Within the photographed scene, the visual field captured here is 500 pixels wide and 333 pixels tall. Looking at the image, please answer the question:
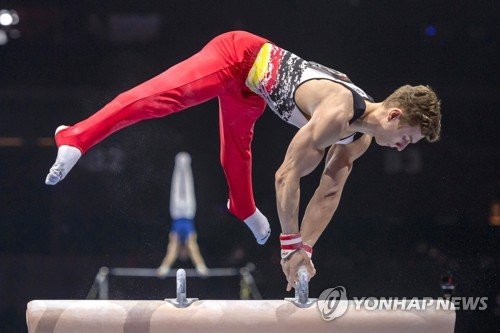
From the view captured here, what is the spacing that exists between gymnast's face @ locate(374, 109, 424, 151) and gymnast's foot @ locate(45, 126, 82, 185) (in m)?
1.44

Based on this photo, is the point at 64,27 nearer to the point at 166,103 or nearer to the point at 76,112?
the point at 76,112

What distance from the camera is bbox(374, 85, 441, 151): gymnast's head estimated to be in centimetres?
351

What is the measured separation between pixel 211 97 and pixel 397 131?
972mm

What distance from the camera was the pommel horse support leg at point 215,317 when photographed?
132 inches

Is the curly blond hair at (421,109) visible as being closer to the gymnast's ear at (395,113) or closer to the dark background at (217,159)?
the gymnast's ear at (395,113)

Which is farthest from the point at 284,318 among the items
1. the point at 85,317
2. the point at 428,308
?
the point at 85,317

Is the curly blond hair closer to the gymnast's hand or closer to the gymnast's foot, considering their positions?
the gymnast's hand

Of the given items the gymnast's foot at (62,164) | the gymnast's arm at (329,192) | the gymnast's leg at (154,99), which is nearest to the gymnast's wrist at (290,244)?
the gymnast's arm at (329,192)

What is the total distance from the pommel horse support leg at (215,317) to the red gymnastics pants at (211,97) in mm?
772

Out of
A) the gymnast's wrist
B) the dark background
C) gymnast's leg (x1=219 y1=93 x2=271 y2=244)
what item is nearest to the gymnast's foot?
gymnast's leg (x1=219 y1=93 x2=271 y2=244)

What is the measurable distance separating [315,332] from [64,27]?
3081 millimetres

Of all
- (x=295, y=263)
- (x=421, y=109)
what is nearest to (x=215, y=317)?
(x=295, y=263)

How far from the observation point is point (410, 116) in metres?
3.53

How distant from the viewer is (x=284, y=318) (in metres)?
3.42
